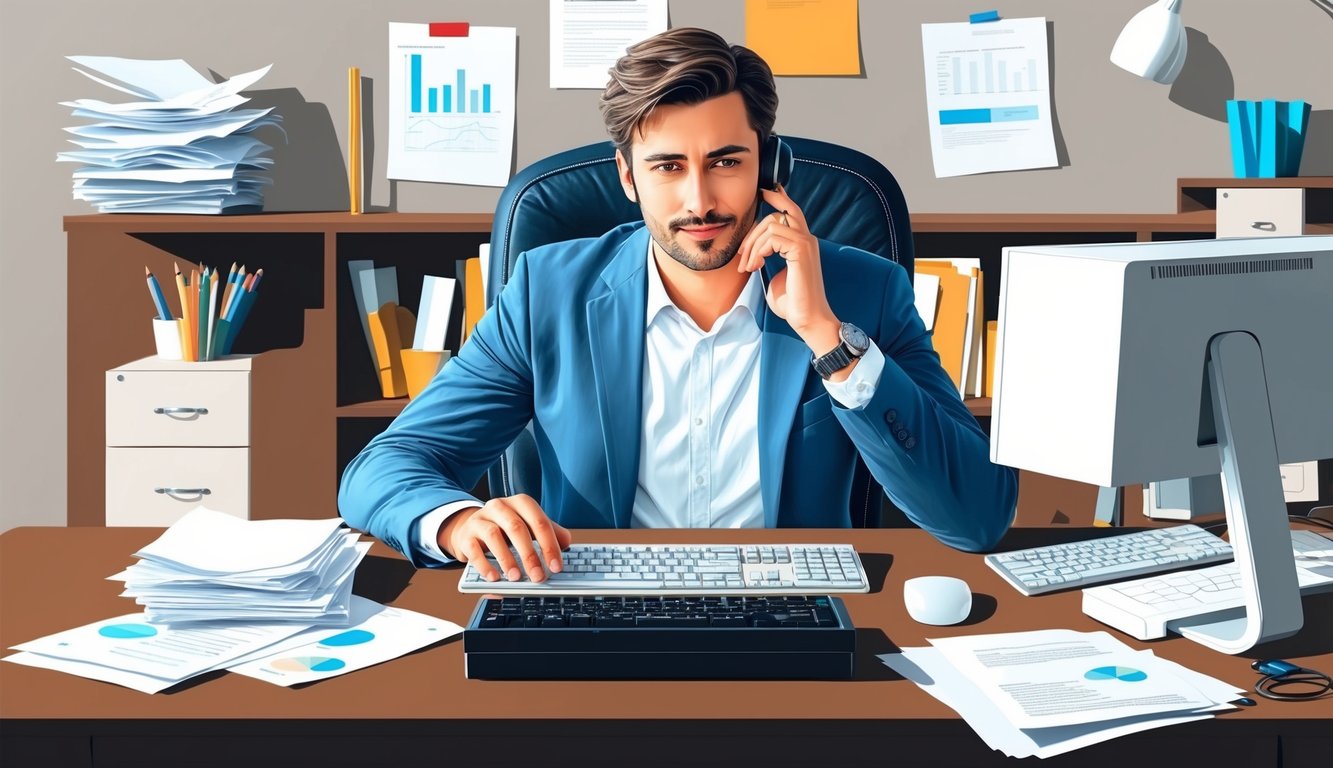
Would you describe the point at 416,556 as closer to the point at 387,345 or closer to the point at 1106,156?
the point at 387,345

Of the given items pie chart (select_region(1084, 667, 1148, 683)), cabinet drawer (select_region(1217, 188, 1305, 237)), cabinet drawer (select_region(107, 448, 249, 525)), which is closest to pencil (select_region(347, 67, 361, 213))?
cabinet drawer (select_region(107, 448, 249, 525))

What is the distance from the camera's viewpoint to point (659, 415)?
1.61 m

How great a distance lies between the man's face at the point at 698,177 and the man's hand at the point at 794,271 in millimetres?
33

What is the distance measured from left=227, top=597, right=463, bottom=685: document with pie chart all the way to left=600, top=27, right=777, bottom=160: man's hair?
28.1 inches

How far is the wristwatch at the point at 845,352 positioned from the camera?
4.50 ft

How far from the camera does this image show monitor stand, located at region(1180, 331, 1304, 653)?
107cm

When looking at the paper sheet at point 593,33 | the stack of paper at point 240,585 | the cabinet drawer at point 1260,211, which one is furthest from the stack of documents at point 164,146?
the cabinet drawer at point 1260,211

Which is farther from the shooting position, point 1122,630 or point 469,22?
point 469,22

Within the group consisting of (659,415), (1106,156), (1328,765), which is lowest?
(1328,765)

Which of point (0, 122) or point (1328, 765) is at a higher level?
point (0, 122)

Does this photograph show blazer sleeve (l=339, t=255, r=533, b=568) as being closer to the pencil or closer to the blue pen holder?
the pencil

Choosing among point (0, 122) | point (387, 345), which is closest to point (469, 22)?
point (387, 345)

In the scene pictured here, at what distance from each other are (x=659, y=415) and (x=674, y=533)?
0.27 metres

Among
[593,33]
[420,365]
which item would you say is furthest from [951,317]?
[420,365]
